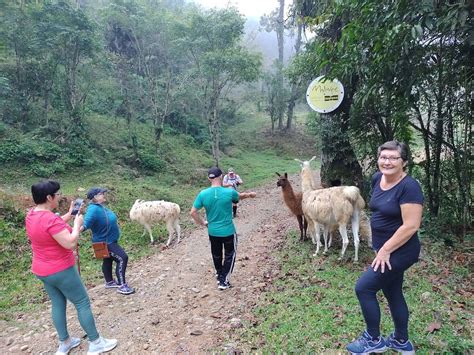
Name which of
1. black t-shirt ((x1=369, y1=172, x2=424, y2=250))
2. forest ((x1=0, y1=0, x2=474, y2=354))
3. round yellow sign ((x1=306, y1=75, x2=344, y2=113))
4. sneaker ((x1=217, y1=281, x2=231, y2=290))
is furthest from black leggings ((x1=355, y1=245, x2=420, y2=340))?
round yellow sign ((x1=306, y1=75, x2=344, y2=113))

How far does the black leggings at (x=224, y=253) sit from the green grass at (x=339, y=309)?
2.57ft

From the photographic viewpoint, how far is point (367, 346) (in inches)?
131

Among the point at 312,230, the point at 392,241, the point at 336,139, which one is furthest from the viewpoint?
the point at 336,139

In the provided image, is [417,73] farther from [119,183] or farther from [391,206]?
[119,183]

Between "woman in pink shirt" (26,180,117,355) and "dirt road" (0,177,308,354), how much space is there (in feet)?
2.68

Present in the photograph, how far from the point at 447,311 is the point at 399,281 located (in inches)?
64.1

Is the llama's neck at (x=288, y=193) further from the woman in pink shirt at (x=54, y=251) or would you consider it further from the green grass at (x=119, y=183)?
the woman in pink shirt at (x=54, y=251)

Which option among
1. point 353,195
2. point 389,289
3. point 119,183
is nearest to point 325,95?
point 353,195

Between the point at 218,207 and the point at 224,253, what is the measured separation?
872 millimetres

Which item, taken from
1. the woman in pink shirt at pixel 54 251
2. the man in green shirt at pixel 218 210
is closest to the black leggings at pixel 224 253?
the man in green shirt at pixel 218 210

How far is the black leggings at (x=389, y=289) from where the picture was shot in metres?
3.00

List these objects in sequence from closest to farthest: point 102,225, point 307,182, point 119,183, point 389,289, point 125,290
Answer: point 389,289, point 102,225, point 125,290, point 307,182, point 119,183

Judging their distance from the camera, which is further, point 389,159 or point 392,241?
point 389,159

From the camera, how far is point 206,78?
66.0 feet
